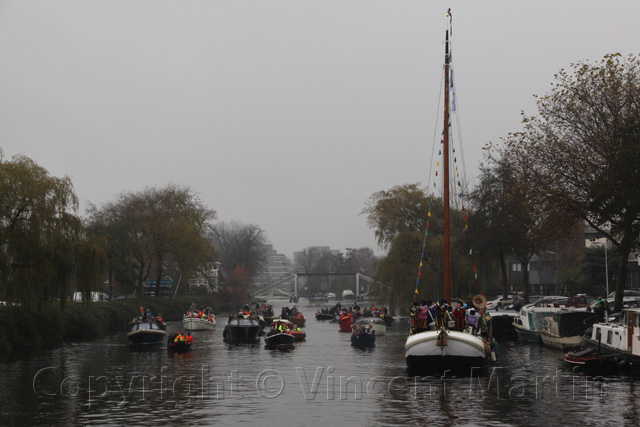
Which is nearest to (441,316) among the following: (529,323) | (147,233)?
(529,323)

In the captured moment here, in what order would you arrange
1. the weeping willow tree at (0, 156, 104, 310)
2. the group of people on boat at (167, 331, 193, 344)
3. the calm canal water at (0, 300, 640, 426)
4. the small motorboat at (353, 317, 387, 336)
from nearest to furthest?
the calm canal water at (0, 300, 640, 426), the weeping willow tree at (0, 156, 104, 310), the group of people on boat at (167, 331, 193, 344), the small motorboat at (353, 317, 387, 336)

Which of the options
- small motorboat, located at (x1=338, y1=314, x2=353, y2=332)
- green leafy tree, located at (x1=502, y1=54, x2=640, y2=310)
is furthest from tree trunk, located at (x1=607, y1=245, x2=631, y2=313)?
small motorboat, located at (x1=338, y1=314, x2=353, y2=332)

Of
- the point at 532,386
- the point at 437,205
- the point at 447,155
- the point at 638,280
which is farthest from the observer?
the point at 638,280

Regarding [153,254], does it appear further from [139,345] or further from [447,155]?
[447,155]

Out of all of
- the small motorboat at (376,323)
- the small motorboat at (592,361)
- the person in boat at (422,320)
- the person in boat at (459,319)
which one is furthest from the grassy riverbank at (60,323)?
the small motorboat at (592,361)

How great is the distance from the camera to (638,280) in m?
84.6

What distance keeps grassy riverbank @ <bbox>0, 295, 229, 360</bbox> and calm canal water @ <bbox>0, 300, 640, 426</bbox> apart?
205cm

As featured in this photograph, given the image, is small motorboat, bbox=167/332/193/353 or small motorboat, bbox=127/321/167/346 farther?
small motorboat, bbox=127/321/167/346

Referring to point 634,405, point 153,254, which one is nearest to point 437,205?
point 153,254

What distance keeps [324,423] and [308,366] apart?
1555cm

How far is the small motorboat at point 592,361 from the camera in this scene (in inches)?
1167

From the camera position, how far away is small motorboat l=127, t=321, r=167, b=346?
4609 cm

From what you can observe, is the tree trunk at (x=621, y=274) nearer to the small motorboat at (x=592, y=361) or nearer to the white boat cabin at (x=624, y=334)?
the white boat cabin at (x=624, y=334)

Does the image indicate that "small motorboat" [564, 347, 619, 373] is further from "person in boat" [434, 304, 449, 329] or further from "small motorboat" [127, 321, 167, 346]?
"small motorboat" [127, 321, 167, 346]
